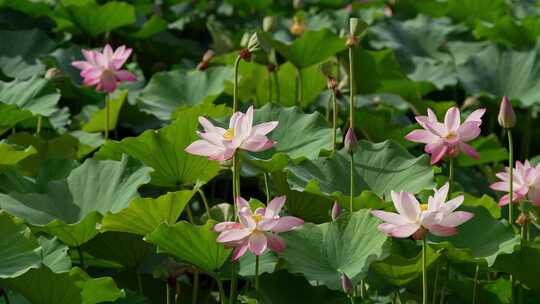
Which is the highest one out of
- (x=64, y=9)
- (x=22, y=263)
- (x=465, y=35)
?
(x=22, y=263)

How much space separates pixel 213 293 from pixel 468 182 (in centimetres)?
74

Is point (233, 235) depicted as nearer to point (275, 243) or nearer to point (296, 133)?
point (275, 243)

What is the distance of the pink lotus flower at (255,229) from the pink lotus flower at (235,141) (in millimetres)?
103

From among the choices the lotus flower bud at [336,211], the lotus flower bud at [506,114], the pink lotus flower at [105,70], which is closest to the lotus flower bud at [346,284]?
the lotus flower bud at [336,211]

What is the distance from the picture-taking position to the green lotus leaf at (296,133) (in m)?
1.87

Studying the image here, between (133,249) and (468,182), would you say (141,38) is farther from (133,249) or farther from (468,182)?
(133,249)

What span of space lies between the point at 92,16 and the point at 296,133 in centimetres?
118

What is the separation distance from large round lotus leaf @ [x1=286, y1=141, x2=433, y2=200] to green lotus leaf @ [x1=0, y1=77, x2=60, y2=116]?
67cm

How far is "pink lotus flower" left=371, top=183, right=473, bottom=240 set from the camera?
4.50 feet

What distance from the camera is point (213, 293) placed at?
1947 mm

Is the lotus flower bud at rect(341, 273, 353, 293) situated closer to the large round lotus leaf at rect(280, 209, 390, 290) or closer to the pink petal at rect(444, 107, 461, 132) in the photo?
the large round lotus leaf at rect(280, 209, 390, 290)

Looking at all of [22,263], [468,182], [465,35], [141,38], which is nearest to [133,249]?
[22,263]

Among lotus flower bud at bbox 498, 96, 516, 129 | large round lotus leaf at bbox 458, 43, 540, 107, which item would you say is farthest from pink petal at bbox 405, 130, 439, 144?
large round lotus leaf at bbox 458, 43, 540, 107

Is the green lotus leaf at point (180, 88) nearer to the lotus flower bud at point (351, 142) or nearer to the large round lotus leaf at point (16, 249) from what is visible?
the lotus flower bud at point (351, 142)
